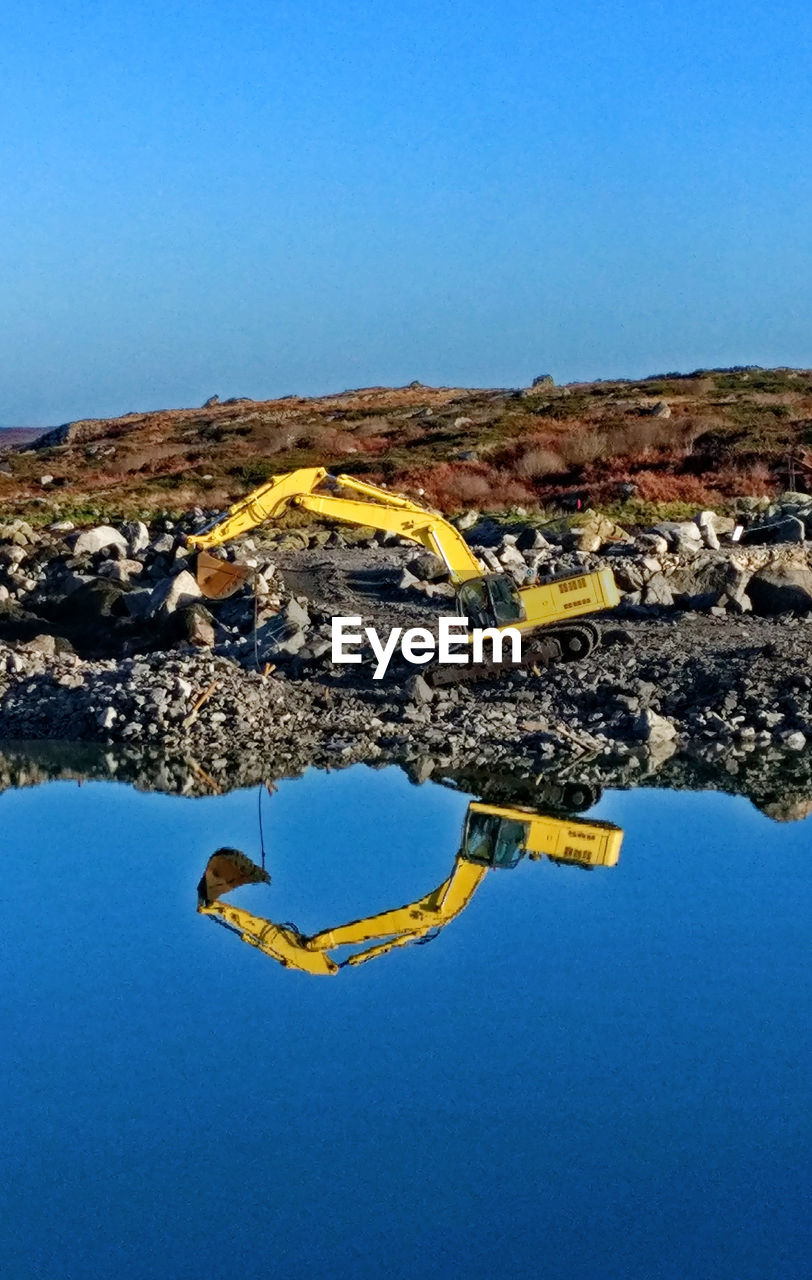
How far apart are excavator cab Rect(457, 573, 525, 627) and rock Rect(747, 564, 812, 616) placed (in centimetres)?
494

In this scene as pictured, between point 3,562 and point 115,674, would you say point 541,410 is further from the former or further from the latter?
A: point 115,674

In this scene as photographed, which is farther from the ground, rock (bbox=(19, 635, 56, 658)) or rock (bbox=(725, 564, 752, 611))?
rock (bbox=(725, 564, 752, 611))

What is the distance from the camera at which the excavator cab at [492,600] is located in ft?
75.8

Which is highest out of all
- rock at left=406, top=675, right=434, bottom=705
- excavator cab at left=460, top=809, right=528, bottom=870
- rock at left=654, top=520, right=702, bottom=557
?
rock at left=654, top=520, right=702, bottom=557

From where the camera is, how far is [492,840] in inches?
714

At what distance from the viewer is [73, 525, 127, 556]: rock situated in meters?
31.8

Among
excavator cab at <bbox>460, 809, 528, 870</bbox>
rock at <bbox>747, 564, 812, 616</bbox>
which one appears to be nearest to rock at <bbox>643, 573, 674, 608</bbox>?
rock at <bbox>747, 564, 812, 616</bbox>

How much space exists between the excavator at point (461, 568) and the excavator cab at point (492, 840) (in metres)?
4.54

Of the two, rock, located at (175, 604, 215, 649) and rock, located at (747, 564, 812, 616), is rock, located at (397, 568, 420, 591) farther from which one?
rock, located at (747, 564, 812, 616)

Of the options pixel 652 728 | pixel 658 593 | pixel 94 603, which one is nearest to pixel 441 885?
pixel 652 728

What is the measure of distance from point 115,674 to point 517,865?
8.39 metres

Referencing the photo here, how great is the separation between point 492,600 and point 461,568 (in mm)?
654

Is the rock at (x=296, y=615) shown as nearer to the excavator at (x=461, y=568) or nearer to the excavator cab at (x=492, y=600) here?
the excavator at (x=461, y=568)

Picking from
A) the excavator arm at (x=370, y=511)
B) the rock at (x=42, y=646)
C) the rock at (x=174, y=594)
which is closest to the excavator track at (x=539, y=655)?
the excavator arm at (x=370, y=511)
